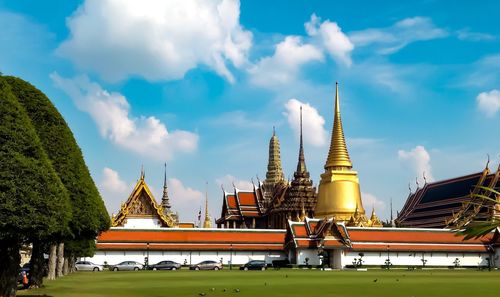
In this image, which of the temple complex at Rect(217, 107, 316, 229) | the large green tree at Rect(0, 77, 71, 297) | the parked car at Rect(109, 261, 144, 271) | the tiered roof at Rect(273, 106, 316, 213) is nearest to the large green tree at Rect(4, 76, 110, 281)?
the large green tree at Rect(0, 77, 71, 297)

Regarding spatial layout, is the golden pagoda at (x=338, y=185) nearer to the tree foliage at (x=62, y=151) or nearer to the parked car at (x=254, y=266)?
the parked car at (x=254, y=266)

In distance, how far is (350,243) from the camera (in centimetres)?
6384

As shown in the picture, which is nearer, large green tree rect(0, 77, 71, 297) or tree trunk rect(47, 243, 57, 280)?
large green tree rect(0, 77, 71, 297)

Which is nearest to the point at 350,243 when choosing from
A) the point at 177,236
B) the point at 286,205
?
the point at 177,236

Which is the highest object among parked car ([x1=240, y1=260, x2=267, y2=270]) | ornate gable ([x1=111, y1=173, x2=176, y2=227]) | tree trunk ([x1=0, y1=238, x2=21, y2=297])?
ornate gable ([x1=111, y1=173, x2=176, y2=227])

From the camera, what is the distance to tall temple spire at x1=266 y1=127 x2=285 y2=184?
113 meters

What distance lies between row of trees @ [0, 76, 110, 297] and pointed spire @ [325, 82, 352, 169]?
221 feet

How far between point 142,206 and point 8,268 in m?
55.0

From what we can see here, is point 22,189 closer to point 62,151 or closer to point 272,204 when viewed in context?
point 62,151

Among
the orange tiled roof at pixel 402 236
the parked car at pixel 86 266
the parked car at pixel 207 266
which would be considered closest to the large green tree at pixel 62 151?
the parked car at pixel 86 266

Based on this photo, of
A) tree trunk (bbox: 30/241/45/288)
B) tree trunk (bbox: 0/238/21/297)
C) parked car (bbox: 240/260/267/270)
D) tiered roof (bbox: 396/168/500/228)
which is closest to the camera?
tree trunk (bbox: 0/238/21/297)

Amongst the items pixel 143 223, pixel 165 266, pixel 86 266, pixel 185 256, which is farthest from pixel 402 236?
pixel 86 266

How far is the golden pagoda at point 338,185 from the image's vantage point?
85875 mm

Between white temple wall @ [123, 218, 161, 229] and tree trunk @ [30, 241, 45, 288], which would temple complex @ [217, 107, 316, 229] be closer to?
white temple wall @ [123, 218, 161, 229]
